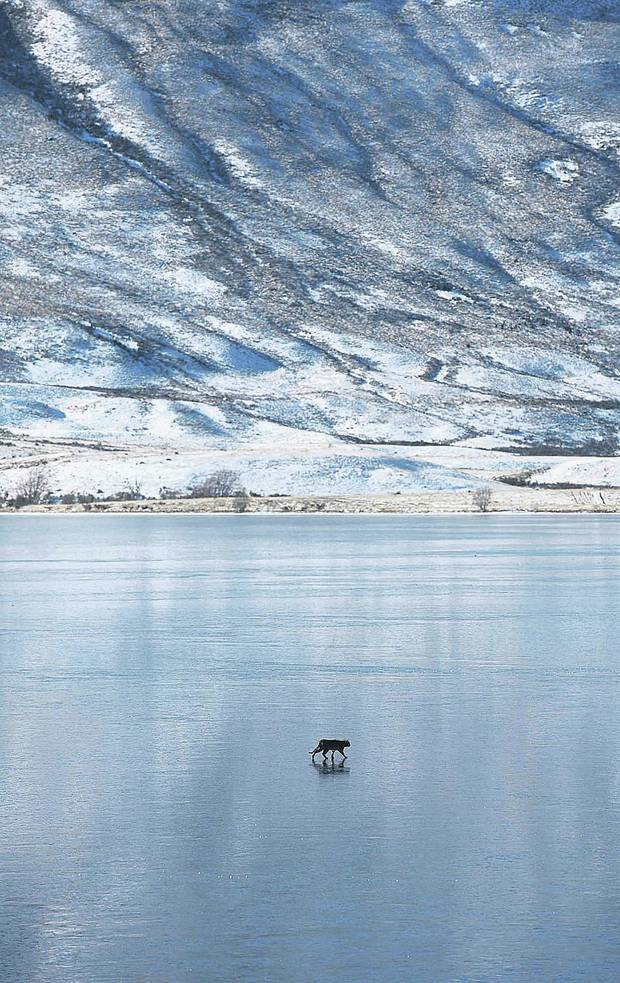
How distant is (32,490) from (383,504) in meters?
19.3

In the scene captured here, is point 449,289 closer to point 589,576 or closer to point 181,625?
point 589,576

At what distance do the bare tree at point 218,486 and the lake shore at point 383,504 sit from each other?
3.98ft

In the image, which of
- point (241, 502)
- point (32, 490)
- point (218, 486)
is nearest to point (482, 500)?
point (241, 502)

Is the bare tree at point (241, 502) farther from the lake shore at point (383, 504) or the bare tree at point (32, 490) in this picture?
the bare tree at point (32, 490)

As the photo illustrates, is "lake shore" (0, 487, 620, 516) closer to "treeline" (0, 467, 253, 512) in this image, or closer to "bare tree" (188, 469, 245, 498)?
"treeline" (0, 467, 253, 512)

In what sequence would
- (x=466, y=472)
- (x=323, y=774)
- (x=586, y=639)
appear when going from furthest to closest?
1. (x=466, y=472)
2. (x=586, y=639)
3. (x=323, y=774)

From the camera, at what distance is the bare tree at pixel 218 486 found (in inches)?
3708

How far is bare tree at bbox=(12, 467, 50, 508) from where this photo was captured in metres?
93.3

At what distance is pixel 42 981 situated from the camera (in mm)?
8867

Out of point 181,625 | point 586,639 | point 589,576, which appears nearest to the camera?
point 586,639

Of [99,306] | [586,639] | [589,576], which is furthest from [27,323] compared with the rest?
[586,639]

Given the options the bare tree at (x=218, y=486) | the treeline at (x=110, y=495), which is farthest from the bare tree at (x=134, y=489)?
the bare tree at (x=218, y=486)

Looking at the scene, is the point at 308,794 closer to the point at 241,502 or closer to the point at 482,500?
the point at 482,500

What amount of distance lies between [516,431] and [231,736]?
121 metres
